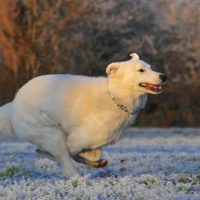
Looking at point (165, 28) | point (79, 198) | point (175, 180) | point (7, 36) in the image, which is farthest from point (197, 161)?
point (165, 28)

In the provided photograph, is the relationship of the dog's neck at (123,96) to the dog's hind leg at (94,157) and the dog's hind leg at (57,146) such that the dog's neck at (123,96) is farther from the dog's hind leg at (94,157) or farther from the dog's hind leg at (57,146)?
the dog's hind leg at (57,146)

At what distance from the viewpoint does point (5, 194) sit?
685 centimetres

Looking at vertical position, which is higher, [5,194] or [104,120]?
[104,120]

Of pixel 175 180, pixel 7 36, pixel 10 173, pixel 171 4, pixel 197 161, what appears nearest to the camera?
pixel 175 180

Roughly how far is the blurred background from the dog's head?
19.1m

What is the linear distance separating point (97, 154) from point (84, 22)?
2349 cm

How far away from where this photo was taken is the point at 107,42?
Result: 104ft

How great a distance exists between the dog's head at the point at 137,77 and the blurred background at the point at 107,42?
19.1m

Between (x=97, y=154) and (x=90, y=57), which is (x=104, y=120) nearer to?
(x=97, y=154)

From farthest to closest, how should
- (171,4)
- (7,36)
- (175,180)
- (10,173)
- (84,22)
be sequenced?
(171,4) < (84,22) < (7,36) < (10,173) < (175,180)

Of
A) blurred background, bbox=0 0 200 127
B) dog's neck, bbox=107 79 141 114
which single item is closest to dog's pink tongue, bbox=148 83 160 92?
dog's neck, bbox=107 79 141 114

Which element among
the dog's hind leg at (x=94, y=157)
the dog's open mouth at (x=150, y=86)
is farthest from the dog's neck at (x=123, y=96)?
the dog's hind leg at (x=94, y=157)

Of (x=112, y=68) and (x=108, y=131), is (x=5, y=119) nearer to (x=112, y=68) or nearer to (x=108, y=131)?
(x=108, y=131)

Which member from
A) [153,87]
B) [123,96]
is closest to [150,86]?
[153,87]
